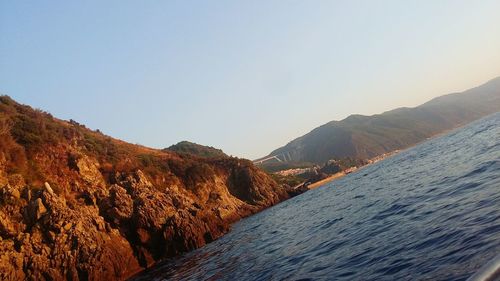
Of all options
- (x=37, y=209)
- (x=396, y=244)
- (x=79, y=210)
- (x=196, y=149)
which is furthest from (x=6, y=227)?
(x=196, y=149)

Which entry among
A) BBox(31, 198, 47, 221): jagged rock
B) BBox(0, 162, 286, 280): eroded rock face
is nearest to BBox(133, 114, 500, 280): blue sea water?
BBox(0, 162, 286, 280): eroded rock face

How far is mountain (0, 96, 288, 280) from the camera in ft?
113

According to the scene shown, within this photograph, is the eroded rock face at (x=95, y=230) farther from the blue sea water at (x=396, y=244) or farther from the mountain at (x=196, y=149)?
the mountain at (x=196, y=149)

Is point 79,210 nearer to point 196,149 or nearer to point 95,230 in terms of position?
point 95,230

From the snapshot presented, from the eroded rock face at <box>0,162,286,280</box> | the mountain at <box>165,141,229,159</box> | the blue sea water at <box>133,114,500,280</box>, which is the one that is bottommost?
the blue sea water at <box>133,114,500,280</box>

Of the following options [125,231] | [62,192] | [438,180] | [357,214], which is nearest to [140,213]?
[125,231]

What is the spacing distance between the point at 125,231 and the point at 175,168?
1333 inches

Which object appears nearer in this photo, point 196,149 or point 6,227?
point 6,227

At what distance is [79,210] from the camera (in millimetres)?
42406

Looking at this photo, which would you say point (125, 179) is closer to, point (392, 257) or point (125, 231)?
point (125, 231)

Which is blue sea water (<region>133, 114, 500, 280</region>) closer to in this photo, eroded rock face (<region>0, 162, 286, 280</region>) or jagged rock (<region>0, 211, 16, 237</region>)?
eroded rock face (<region>0, 162, 286, 280</region>)

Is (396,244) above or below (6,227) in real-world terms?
below

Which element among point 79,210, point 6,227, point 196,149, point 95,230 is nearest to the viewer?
point 6,227

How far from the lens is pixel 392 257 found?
15641mm
